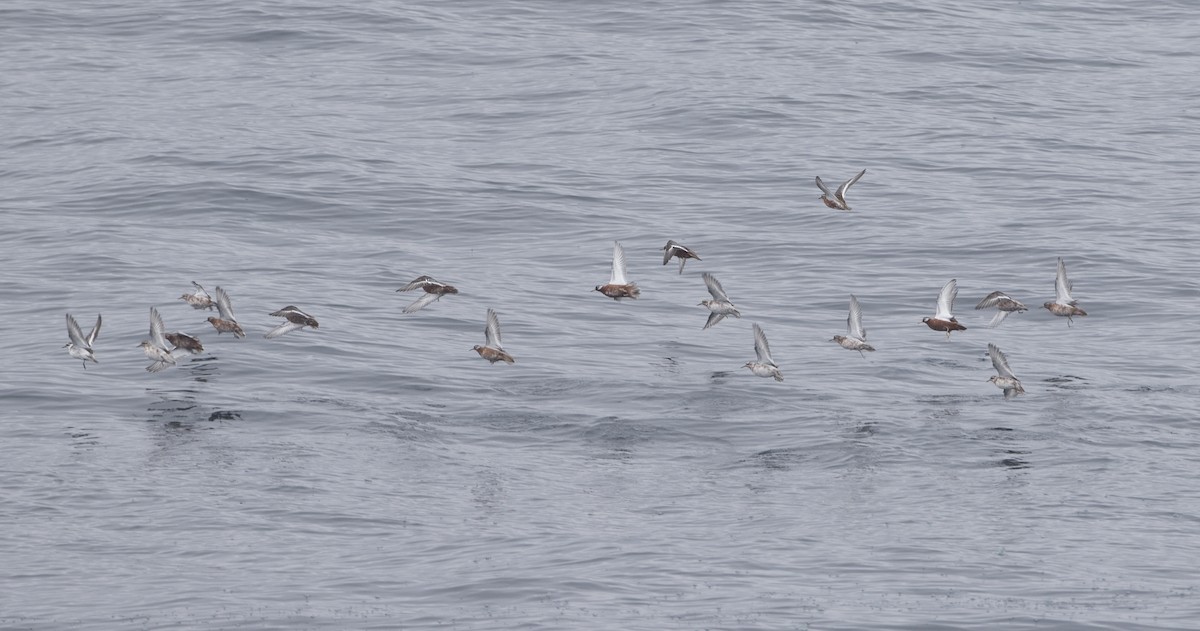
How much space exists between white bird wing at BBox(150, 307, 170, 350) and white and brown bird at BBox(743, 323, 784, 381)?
10452 millimetres

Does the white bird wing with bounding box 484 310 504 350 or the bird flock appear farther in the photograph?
the white bird wing with bounding box 484 310 504 350

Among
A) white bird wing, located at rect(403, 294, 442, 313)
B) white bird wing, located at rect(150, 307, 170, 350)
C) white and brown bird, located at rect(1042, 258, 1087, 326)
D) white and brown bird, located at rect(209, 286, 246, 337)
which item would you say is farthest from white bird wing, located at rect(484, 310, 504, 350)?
white and brown bird, located at rect(1042, 258, 1087, 326)

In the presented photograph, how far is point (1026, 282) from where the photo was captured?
128 feet

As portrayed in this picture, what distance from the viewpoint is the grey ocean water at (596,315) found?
24047 millimetres

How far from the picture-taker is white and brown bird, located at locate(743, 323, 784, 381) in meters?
30.5

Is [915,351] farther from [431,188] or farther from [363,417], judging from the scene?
[431,188]

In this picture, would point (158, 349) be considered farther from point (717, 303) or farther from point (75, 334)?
point (717, 303)

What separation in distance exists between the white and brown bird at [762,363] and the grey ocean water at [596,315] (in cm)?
69

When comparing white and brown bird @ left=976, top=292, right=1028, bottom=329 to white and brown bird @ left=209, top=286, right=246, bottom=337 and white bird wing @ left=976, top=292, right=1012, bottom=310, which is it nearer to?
white bird wing @ left=976, top=292, right=1012, bottom=310

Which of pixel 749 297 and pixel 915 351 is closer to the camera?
pixel 915 351

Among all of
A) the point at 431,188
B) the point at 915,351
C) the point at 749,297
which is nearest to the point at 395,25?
the point at 431,188

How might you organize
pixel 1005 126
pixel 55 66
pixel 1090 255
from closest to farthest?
1. pixel 1090 255
2. pixel 1005 126
3. pixel 55 66

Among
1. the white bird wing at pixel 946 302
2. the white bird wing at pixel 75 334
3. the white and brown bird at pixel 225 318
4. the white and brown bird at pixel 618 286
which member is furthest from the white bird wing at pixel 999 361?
the white bird wing at pixel 75 334

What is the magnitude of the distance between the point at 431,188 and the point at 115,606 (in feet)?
82.8
